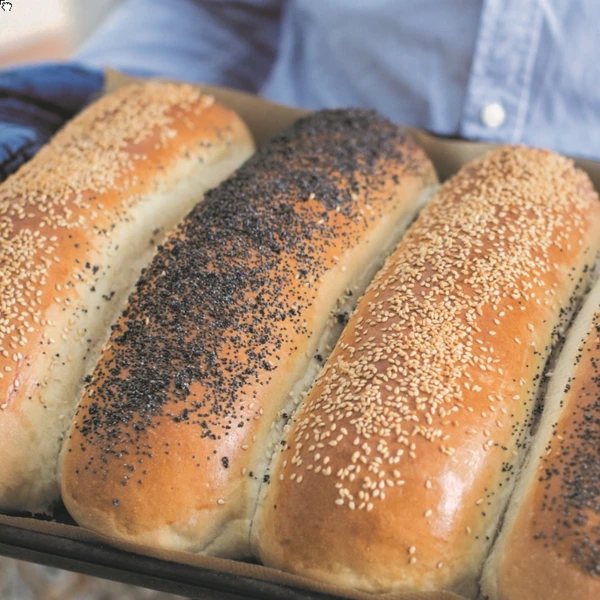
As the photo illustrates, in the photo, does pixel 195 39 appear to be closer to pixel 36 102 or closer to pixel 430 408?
pixel 36 102

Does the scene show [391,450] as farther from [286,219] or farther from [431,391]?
[286,219]

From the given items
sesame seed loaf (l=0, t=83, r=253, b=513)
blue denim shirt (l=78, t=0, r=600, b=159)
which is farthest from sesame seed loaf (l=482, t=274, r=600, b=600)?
blue denim shirt (l=78, t=0, r=600, b=159)

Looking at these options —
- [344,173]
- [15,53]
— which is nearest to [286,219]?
[344,173]

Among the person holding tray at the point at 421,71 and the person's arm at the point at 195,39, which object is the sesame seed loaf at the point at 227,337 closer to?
the person holding tray at the point at 421,71

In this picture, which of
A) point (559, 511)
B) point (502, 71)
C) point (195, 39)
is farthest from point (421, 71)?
point (559, 511)

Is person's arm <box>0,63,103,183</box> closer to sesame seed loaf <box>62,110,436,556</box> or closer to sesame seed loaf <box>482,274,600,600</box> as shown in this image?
sesame seed loaf <box>62,110,436,556</box>

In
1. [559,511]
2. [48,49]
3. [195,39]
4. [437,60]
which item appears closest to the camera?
[559,511]

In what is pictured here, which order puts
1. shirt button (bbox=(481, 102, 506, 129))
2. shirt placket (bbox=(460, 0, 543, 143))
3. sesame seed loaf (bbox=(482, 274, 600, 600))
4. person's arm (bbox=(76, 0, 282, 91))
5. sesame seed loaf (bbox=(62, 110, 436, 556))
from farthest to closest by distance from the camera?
person's arm (bbox=(76, 0, 282, 91)) < shirt button (bbox=(481, 102, 506, 129)) < shirt placket (bbox=(460, 0, 543, 143)) < sesame seed loaf (bbox=(62, 110, 436, 556)) < sesame seed loaf (bbox=(482, 274, 600, 600))

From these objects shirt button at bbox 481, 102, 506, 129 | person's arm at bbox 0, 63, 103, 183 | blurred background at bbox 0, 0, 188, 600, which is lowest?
blurred background at bbox 0, 0, 188, 600
